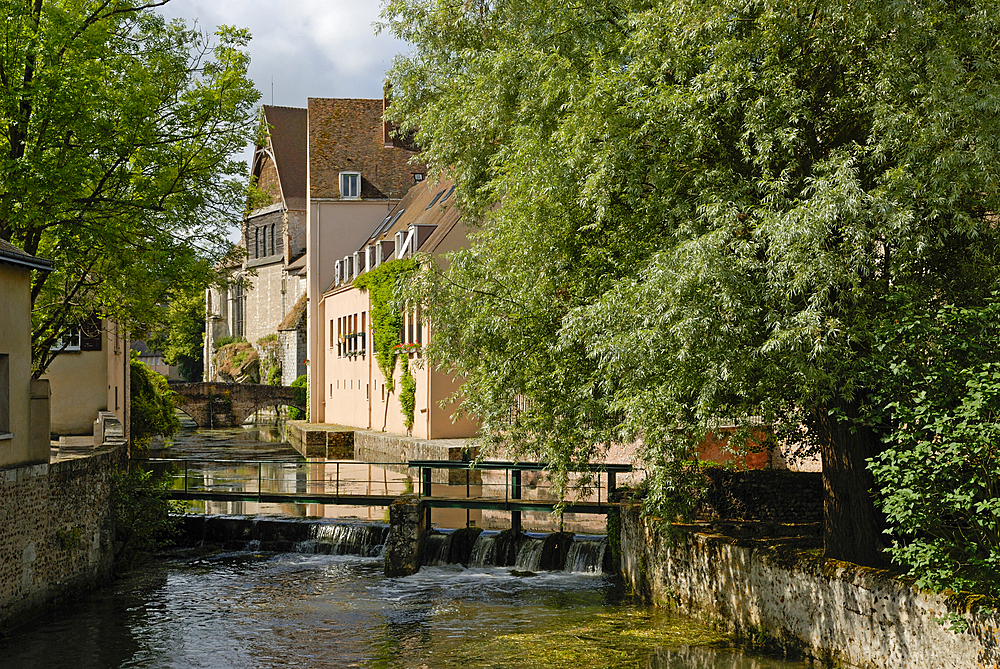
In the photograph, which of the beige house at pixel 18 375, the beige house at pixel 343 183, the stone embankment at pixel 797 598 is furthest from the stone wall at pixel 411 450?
the beige house at pixel 343 183

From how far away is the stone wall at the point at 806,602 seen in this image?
9.09 m

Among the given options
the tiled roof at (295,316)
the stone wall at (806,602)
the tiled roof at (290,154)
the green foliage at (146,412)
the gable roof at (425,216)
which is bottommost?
the stone wall at (806,602)

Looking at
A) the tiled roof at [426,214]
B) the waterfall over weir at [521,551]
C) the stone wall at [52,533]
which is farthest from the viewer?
the tiled roof at [426,214]

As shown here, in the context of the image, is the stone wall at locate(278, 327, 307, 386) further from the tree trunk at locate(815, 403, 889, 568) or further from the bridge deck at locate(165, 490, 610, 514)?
the tree trunk at locate(815, 403, 889, 568)

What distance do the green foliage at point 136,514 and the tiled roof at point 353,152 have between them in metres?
28.7

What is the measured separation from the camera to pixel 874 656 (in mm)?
9930

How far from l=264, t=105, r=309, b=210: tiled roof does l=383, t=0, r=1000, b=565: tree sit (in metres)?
56.9

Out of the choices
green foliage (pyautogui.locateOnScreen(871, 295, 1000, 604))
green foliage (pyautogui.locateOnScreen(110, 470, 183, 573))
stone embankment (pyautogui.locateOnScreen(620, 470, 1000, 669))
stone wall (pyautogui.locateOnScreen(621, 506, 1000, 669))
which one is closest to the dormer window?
green foliage (pyautogui.locateOnScreen(110, 470, 183, 573))

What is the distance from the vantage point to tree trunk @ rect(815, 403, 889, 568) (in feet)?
36.1

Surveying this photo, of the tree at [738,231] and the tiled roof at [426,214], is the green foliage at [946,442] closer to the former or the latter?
the tree at [738,231]

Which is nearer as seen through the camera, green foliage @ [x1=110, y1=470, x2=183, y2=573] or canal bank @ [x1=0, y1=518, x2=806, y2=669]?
canal bank @ [x1=0, y1=518, x2=806, y2=669]

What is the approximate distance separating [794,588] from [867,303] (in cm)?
340

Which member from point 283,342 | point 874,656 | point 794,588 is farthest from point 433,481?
point 283,342

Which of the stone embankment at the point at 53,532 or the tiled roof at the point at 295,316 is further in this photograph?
the tiled roof at the point at 295,316
